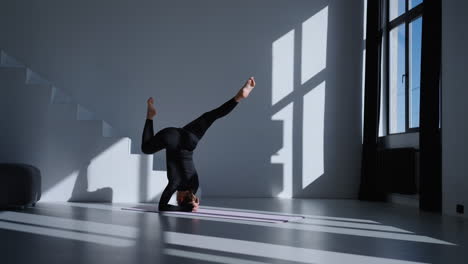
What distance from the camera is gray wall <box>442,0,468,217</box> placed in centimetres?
464

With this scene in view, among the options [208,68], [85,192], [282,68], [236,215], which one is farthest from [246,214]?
[282,68]

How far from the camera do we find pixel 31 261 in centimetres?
244

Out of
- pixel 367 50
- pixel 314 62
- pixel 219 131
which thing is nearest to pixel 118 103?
pixel 219 131

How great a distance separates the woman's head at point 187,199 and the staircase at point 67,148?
0.96m

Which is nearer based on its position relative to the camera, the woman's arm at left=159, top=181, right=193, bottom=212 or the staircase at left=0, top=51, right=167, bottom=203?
the woman's arm at left=159, top=181, right=193, bottom=212

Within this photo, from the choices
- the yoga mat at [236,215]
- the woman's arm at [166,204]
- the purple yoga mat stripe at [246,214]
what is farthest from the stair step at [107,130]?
the purple yoga mat stripe at [246,214]

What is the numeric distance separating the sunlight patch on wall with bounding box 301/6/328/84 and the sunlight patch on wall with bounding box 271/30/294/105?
176 millimetres

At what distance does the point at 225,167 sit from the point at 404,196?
2.18m

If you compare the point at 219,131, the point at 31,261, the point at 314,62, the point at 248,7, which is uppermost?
the point at 248,7

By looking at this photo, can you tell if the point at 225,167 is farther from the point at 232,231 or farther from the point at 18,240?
the point at 18,240

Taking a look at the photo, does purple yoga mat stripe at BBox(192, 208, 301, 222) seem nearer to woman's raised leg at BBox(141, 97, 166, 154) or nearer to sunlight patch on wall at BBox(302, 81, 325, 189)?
woman's raised leg at BBox(141, 97, 166, 154)

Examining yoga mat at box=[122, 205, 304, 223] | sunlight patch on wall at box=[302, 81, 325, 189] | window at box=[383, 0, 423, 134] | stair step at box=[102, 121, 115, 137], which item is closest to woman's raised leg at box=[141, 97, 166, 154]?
yoga mat at box=[122, 205, 304, 223]

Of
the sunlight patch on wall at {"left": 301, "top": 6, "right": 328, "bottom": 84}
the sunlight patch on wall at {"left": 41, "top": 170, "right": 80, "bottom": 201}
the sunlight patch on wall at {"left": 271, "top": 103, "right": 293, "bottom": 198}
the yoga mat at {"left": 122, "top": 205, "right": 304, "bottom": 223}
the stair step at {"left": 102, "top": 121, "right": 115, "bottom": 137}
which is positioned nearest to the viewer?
the yoga mat at {"left": 122, "top": 205, "right": 304, "bottom": 223}

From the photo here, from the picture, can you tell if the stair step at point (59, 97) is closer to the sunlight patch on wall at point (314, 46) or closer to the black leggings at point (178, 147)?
the black leggings at point (178, 147)
